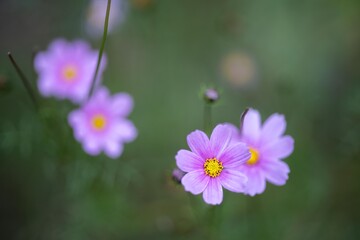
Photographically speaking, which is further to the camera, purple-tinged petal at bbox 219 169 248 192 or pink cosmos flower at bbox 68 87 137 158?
pink cosmos flower at bbox 68 87 137 158

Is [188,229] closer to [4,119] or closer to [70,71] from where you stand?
[70,71]

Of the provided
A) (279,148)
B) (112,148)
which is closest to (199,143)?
(279,148)

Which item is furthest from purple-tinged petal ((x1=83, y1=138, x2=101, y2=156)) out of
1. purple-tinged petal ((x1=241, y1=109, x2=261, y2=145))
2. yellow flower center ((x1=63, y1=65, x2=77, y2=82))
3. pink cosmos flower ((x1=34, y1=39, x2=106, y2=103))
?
purple-tinged petal ((x1=241, y1=109, x2=261, y2=145))

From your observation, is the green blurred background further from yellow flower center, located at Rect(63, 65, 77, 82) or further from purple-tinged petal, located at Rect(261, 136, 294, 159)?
purple-tinged petal, located at Rect(261, 136, 294, 159)

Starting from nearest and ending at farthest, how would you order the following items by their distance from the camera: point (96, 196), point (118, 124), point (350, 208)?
point (118, 124)
point (96, 196)
point (350, 208)

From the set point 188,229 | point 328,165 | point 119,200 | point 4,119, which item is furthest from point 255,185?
point 4,119

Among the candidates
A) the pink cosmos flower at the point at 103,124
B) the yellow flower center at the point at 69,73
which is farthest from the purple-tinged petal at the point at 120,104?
the yellow flower center at the point at 69,73

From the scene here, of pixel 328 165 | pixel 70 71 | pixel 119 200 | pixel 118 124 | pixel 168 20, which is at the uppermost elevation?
pixel 168 20
